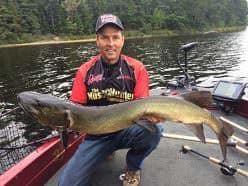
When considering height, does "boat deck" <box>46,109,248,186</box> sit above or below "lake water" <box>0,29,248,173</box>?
above

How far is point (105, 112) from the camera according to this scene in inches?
131

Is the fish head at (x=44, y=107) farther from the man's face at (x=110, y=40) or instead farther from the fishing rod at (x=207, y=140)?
the fishing rod at (x=207, y=140)

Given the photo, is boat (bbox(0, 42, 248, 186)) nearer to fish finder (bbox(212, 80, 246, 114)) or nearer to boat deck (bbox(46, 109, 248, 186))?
boat deck (bbox(46, 109, 248, 186))

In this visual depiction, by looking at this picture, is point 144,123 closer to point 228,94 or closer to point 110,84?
point 110,84

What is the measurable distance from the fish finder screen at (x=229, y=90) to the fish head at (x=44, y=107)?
12.8 ft

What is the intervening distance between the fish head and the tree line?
59369mm

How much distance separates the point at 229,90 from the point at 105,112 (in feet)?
11.9

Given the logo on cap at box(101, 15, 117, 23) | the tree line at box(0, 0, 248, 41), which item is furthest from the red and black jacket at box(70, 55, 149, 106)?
the tree line at box(0, 0, 248, 41)

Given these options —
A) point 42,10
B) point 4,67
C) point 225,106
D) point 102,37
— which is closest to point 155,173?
point 102,37

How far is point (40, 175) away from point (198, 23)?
86269 mm

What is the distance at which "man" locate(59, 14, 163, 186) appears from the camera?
12.8 ft

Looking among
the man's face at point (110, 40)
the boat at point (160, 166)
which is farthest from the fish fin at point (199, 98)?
the boat at point (160, 166)

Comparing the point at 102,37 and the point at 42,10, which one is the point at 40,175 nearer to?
the point at 102,37

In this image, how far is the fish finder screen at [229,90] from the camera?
6.14 meters
